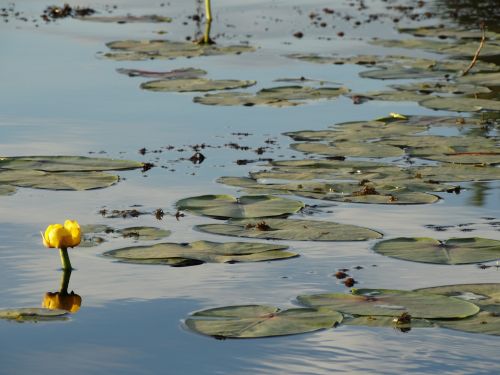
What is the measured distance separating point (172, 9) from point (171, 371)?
34.1 ft

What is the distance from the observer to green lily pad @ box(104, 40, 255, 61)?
36.2 feet

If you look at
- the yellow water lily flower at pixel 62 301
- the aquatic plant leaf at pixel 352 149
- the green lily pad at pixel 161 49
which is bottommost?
the yellow water lily flower at pixel 62 301

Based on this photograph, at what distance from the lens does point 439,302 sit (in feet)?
15.7

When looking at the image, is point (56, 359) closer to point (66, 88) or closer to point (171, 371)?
point (171, 371)

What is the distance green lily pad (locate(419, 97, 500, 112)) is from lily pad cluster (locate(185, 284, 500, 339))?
4.00 m

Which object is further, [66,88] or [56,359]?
[66,88]

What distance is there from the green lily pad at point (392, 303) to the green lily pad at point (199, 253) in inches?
22.7

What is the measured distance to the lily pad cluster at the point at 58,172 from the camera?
6664 millimetres

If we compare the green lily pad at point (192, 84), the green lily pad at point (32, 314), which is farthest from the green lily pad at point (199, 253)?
the green lily pad at point (192, 84)

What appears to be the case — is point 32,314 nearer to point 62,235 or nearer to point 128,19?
point 62,235

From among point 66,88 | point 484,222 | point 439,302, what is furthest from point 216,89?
point 439,302

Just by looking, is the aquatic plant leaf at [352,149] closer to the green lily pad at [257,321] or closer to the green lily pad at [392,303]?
the green lily pad at [392,303]

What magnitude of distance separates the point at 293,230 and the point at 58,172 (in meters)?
1.58

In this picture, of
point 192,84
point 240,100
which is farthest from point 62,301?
point 192,84
